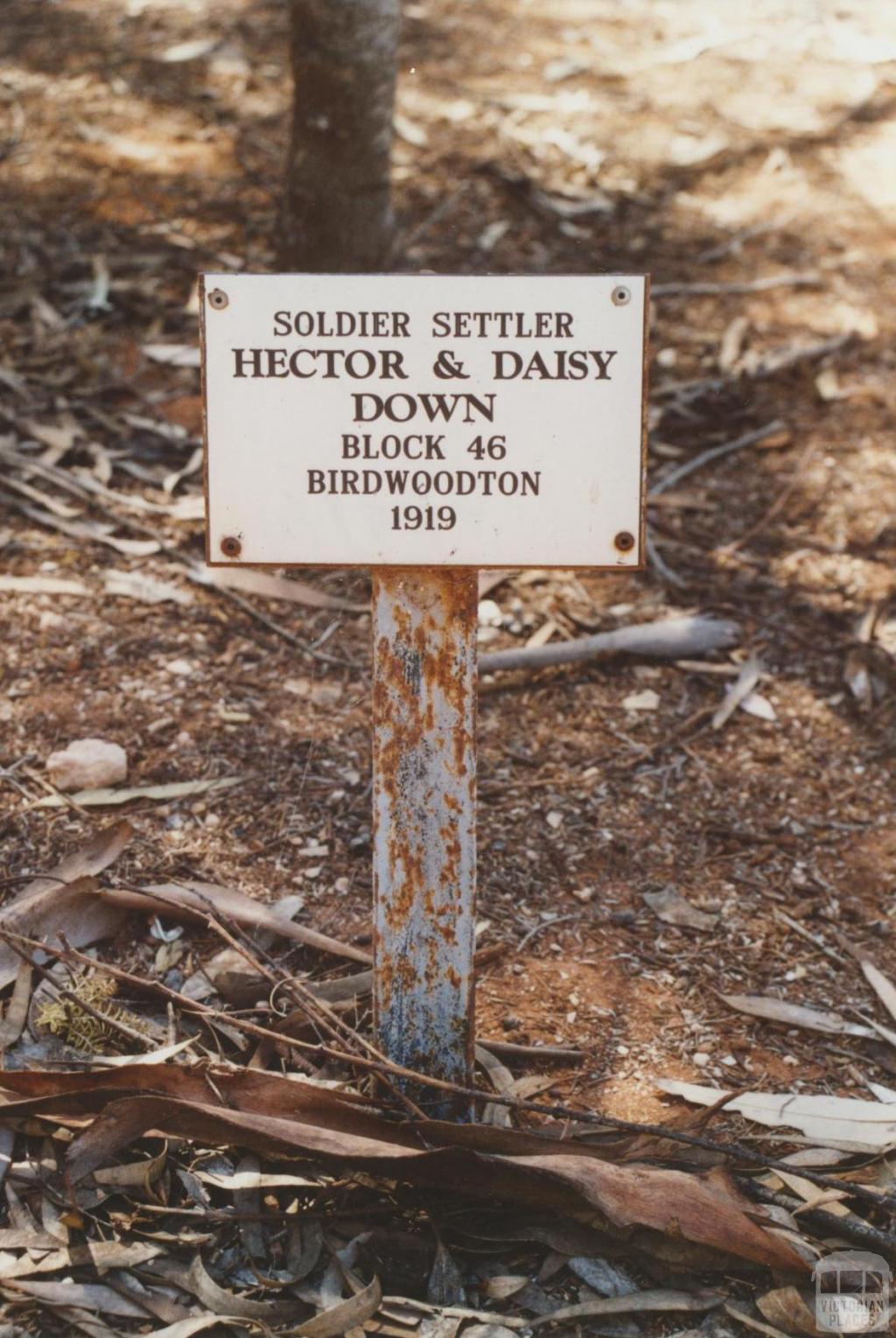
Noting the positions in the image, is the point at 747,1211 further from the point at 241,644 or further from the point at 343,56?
the point at 343,56

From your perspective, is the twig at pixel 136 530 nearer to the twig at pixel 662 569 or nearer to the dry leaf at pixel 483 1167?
the twig at pixel 662 569

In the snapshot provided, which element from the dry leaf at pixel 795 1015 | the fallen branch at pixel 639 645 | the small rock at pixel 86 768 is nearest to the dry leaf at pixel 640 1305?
the dry leaf at pixel 795 1015

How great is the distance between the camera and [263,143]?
6.63 m

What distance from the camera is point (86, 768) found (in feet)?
11.2

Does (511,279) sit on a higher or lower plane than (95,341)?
lower

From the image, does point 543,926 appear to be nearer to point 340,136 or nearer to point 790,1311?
point 790,1311

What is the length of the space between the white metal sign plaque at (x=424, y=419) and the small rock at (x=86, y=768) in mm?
1294

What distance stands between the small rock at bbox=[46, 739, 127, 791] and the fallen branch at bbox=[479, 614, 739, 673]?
41.8 inches

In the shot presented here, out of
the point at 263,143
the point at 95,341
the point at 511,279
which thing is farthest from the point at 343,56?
the point at 511,279

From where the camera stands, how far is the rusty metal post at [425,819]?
232 cm

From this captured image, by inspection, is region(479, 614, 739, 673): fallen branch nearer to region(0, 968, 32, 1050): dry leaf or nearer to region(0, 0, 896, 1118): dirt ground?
region(0, 0, 896, 1118): dirt ground

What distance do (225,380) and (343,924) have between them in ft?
4.36

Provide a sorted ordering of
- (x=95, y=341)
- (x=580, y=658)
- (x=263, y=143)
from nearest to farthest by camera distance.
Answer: (x=580, y=658) < (x=95, y=341) < (x=263, y=143)

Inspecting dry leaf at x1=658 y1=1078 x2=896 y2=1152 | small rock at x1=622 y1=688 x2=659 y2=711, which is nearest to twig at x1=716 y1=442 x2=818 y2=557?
small rock at x1=622 y1=688 x2=659 y2=711
